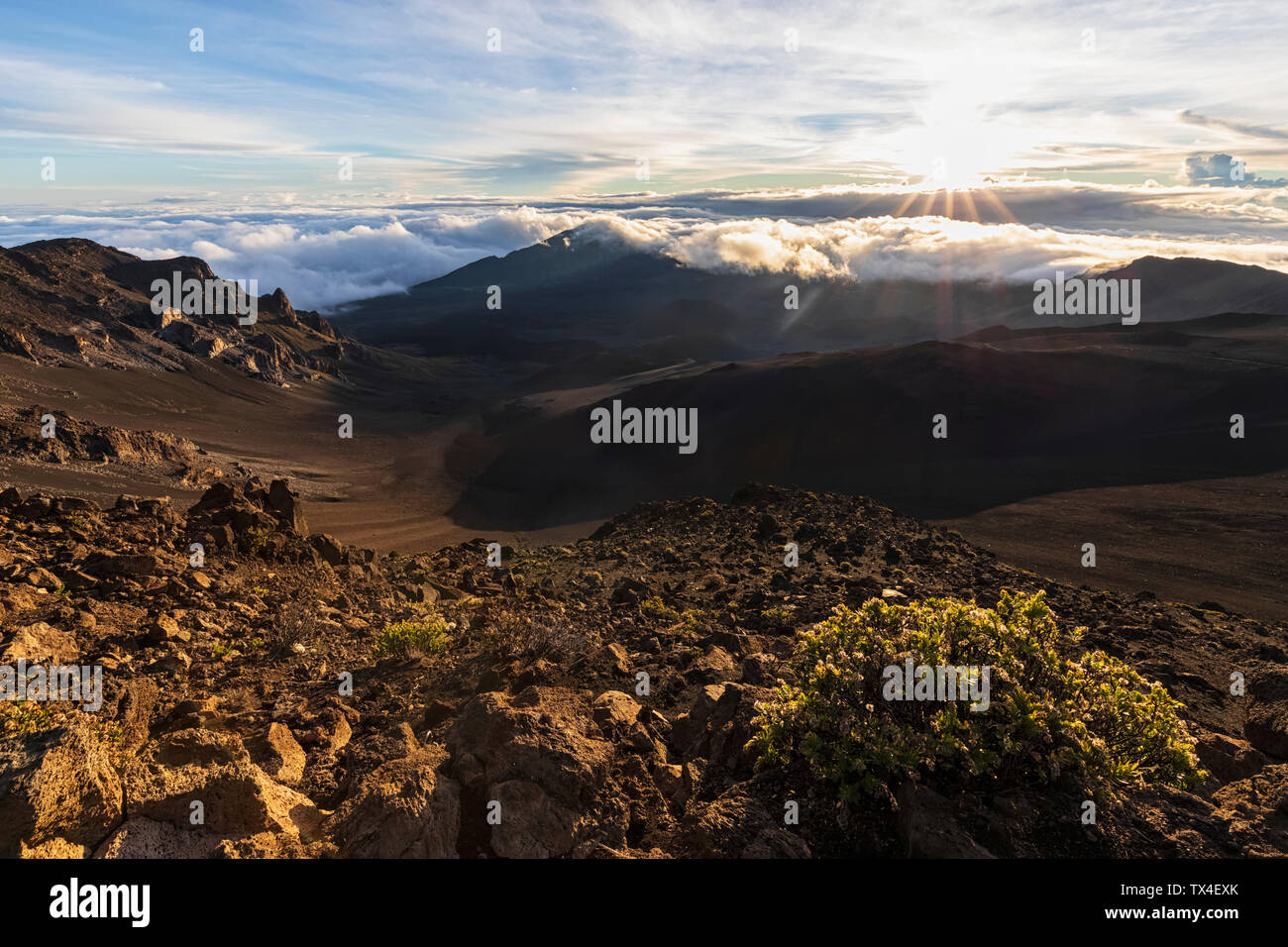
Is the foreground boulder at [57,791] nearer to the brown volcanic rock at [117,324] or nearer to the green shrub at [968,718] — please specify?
the green shrub at [968,718]

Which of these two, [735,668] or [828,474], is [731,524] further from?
[828,474]

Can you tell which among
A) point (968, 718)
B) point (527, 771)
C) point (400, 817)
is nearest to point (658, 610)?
point (527, 771)

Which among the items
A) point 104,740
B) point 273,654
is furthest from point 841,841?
point 273,654

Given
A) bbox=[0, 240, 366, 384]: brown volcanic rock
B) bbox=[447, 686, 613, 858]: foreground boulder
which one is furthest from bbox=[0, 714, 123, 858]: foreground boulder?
bbox=[0, 240, 366, 384]: brown volcanic rock

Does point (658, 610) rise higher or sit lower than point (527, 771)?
lower

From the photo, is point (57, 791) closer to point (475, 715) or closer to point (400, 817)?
point (400, 817)

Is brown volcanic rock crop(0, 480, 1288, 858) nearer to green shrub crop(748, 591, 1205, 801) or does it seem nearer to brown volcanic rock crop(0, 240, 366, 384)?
green shrub crop(748, 591, 1205, 801)
